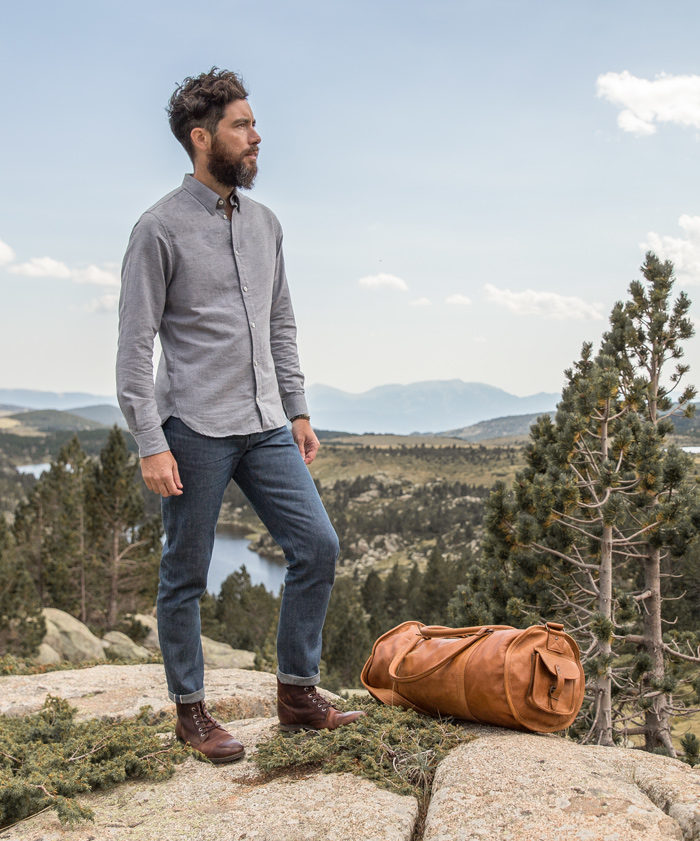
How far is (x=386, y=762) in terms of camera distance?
3355mm

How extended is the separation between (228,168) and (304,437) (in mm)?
1494

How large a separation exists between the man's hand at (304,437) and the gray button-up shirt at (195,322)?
349 millimetres

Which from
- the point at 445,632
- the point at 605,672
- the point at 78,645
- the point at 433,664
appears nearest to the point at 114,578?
the point at 78,645

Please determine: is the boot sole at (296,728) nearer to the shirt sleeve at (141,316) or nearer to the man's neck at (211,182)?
the shirt sleeve at (141,316)

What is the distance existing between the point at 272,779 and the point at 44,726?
174 centimetres

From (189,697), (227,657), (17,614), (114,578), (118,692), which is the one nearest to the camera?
(189,697)

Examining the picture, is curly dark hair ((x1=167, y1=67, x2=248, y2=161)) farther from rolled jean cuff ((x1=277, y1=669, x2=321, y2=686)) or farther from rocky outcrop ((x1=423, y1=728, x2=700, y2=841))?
rocky outcrop ((x1=423, y1=728, x2=700, y2=841))

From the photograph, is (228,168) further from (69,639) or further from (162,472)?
(69,639)

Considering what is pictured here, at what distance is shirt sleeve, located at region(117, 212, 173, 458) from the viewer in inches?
127

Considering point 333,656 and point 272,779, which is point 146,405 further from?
point 333,656

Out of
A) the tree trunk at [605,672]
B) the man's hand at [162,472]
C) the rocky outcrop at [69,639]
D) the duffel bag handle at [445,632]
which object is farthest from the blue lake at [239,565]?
the man's hand at [162,472]

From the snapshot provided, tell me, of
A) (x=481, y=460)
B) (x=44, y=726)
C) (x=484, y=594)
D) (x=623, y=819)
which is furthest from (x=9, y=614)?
(x=481, y=460)

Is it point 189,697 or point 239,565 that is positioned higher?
point 189,697

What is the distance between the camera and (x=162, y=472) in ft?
10.4
